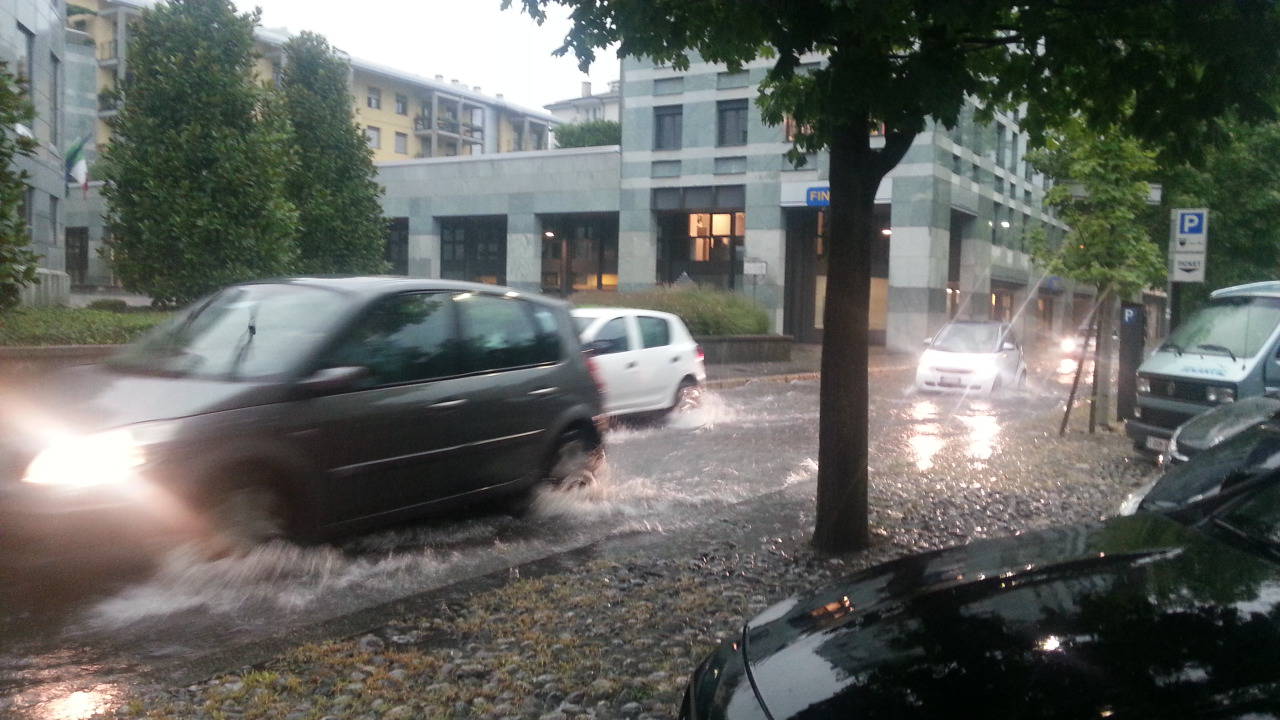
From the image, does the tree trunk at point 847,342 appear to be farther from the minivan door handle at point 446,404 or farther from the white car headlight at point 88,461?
the white car headlight at point 88,461

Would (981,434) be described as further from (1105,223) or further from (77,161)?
(77,161)

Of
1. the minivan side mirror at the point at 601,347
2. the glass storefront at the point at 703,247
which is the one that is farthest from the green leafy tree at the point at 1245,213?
the glass storefront at the point at 703,247

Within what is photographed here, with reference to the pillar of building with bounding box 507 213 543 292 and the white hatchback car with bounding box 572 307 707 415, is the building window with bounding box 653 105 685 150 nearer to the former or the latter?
the pillar of building with bounding box 507 213 543 292

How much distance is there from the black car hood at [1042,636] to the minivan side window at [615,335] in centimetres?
972

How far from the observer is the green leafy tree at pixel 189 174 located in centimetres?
1953

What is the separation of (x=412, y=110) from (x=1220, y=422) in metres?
69.8

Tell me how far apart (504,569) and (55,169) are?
73.5 ft

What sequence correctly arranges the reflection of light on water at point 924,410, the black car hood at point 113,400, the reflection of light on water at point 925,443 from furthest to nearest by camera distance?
the reflection of light on water at point 924,410, the reflection of light on water at point 925,443, the black car hood at point 113,400

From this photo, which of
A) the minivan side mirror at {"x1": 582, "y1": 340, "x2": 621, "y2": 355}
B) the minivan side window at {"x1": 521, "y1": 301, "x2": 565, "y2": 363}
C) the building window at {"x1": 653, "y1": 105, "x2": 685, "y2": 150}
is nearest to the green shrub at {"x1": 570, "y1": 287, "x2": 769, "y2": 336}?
the building window at {"x1": 653, "y1": 105, "x2": 685, "y2": 150}

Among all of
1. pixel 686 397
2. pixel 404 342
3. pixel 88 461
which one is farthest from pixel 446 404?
pixel 686 397

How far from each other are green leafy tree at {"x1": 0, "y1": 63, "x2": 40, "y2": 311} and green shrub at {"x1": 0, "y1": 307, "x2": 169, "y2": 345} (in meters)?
1.25

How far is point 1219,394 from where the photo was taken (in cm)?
1005

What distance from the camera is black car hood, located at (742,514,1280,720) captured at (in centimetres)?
218

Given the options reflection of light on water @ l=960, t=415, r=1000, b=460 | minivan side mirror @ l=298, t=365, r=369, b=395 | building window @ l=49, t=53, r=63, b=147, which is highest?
building window @ l=49, t=53, r=63, b=147
